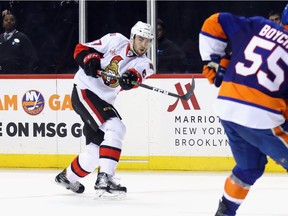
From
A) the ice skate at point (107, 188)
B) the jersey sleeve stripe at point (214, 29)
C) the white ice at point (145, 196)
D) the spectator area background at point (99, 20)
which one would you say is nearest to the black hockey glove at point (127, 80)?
the ice skate at point (107, 188)

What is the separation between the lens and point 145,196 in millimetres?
5586

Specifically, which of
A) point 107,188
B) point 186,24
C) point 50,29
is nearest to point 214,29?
point 107,188

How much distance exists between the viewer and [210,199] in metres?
5.43

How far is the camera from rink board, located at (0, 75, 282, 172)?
698 centimetres

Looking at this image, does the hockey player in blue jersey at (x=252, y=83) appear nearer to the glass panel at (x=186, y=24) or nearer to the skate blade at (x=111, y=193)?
the skate blade at (x=111, y=193)

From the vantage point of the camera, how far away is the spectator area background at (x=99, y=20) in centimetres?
755

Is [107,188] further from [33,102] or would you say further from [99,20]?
[99,20]

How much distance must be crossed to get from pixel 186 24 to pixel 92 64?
232 cm

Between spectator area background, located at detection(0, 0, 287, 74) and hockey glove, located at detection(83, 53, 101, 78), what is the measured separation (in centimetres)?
208

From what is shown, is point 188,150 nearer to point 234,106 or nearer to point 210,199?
point 210,199

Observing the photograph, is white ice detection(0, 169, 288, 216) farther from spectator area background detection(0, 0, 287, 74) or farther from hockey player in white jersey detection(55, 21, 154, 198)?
spectator area background detection(0, 0, 287, 74)

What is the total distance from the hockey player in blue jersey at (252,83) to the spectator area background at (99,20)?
11.5ft

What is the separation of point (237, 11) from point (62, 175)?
8.35 feet

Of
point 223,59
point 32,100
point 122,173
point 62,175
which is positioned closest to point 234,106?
point 223,59
